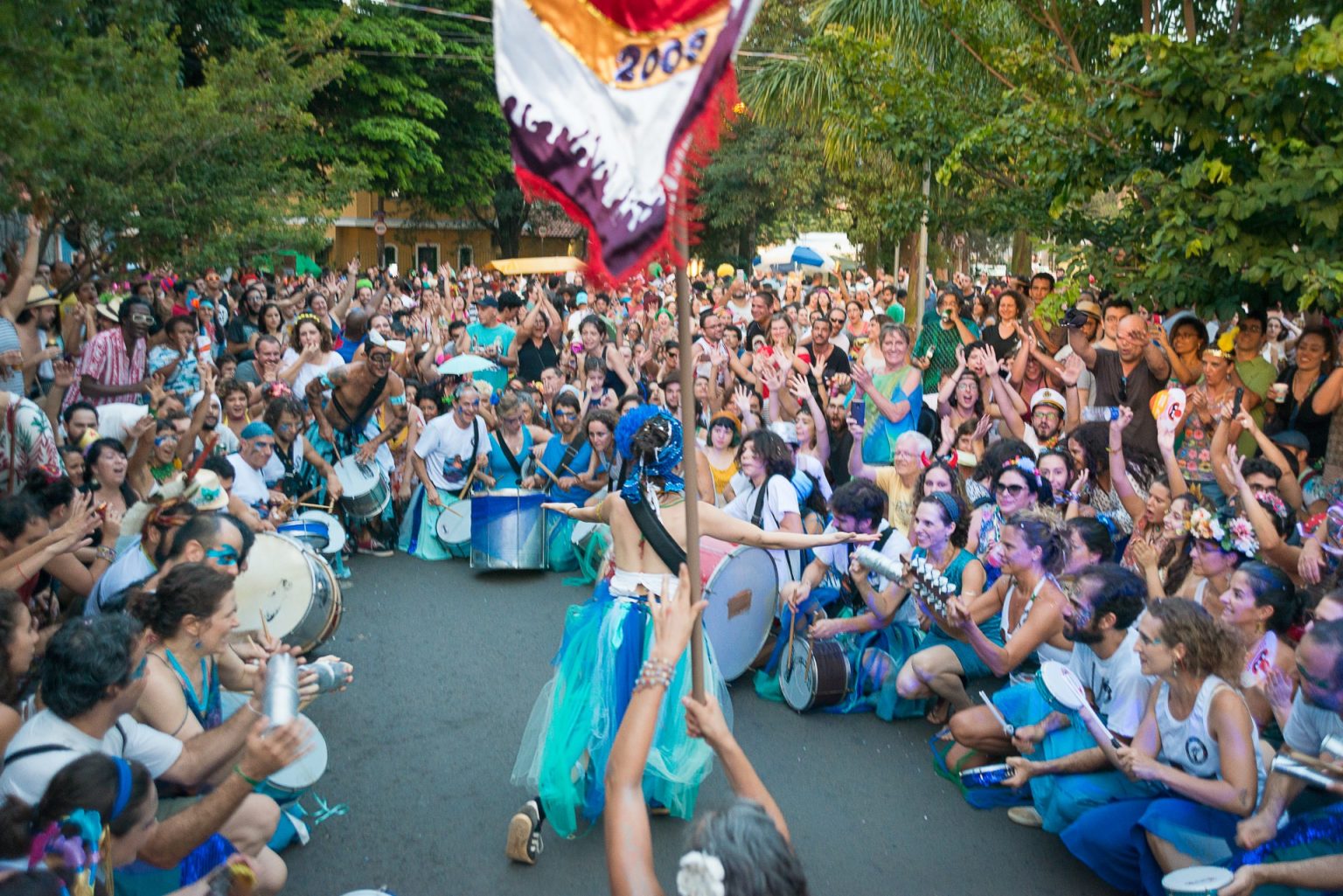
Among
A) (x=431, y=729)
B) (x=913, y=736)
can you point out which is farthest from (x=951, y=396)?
(x=431, y=729)

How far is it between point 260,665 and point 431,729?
161cm

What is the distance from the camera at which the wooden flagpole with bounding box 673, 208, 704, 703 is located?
9.53ft

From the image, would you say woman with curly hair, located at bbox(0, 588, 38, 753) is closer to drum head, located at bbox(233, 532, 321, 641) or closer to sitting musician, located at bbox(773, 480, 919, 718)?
drum head, located at bbox(233, 532, 321, 641)

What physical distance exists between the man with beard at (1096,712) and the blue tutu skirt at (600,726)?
55.8 inches

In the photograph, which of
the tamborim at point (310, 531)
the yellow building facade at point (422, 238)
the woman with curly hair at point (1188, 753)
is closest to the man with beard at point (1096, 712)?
the woman with curly hair at point (1188, 753)

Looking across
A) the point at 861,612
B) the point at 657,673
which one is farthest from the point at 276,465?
the point at 657,673

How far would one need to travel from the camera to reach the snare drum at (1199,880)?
12.4 ft

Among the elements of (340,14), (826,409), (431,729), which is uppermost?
(340,14)

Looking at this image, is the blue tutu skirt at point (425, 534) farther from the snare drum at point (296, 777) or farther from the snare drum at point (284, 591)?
the snare drum at point (296, 777)

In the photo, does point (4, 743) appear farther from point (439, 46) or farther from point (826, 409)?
point (439, 46)

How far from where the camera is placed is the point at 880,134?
32.7 feet

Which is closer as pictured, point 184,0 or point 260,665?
point 260,665

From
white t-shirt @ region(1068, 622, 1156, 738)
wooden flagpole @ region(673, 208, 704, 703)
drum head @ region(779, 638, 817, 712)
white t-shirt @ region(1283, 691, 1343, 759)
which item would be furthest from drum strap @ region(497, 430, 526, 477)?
wooden flagpole @ region(673, 208, 704, 703)

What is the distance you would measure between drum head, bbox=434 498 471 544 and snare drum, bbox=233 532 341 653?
307 cm
